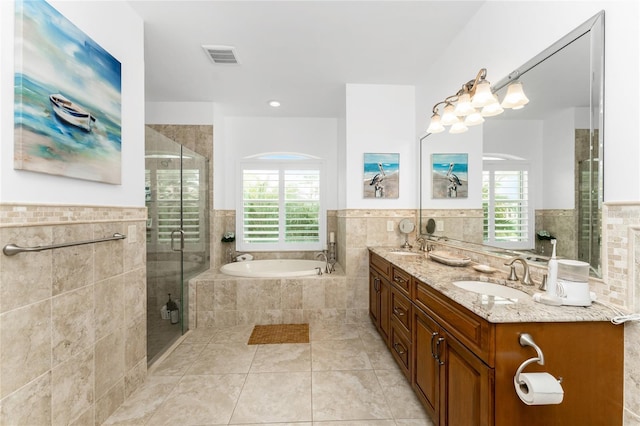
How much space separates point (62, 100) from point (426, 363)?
92.7 inches

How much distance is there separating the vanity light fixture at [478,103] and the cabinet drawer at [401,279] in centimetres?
115

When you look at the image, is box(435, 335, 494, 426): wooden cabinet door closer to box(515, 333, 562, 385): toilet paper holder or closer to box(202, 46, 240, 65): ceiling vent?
box(515, 333, 562, 385): toilet paper holder

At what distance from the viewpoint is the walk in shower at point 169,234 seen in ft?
7.51

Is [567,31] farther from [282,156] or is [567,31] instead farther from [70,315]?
[282,156]

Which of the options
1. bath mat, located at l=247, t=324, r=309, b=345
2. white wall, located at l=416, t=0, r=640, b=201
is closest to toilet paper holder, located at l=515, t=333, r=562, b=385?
white wall, located at l=416, t=0, r=640, b=201

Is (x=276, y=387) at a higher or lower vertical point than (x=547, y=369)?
lower

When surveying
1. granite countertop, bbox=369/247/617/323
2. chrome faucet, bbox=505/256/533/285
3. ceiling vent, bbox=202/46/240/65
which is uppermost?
ceiling vent, bbox=202/46/240/65

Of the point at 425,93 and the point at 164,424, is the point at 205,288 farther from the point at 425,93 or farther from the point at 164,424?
the point at 425,93

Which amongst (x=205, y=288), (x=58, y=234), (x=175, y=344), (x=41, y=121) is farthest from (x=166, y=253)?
(x=41, y=121)

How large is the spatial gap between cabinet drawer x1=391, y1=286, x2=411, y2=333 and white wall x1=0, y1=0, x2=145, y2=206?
6.58 feet

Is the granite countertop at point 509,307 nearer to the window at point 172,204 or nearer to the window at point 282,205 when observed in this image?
the window at point 172,204

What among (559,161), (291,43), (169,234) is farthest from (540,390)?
(169,234)

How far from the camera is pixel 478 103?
162 cm

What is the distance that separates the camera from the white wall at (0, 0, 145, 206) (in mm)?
1088
